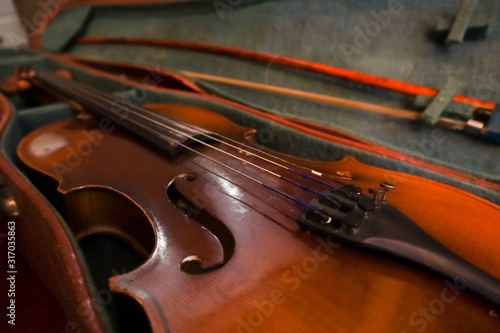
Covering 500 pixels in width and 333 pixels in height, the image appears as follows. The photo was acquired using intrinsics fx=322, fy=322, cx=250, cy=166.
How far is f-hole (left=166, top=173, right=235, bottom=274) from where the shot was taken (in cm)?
55

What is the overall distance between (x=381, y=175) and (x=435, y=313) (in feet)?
1.06

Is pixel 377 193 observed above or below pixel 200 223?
above

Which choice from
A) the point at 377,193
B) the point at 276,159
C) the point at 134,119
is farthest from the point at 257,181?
the point at 134,119

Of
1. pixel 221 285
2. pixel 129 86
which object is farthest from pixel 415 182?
pixel 129 86

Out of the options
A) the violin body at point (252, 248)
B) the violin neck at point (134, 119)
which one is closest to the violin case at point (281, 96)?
the violin body at point (252, 248)

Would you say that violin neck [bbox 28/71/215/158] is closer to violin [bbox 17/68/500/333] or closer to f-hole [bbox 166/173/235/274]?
violin [bbox 17/68/500/333]

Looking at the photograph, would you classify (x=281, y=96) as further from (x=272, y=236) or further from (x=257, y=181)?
(x=272, y=236)

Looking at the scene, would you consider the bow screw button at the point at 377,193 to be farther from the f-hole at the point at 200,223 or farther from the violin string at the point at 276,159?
the f-hole at the point at 200,223

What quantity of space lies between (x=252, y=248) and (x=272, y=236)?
1.7 inches

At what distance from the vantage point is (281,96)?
4.17 ft

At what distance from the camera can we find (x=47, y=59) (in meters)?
1.78

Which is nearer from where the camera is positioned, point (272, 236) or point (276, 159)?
point (272, 236)

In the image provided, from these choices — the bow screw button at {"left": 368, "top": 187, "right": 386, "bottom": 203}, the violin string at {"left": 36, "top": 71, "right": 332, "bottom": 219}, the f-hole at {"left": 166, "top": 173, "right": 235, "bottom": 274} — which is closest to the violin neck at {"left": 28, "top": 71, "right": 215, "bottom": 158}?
the violin string at {"left": 36, "top": 71, "right": 332, "bottom": 219}

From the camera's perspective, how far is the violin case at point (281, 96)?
63cm
